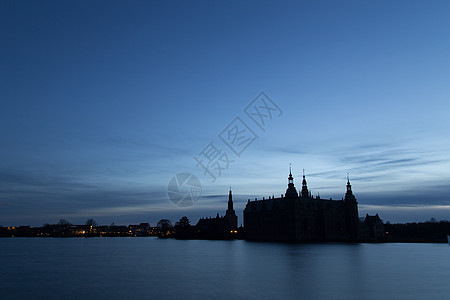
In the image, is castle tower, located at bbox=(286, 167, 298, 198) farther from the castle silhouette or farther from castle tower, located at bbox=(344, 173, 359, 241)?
castle tower, located at bbox=(344, 173, 359, 241)

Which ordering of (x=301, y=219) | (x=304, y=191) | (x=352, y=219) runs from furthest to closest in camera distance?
1. (x=304, y=191)
2. (x=352, y=219)
3. (x=301, y=219)

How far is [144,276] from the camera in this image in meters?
44.5

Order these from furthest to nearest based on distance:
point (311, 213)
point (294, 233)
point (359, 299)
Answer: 1. point (311, 213)
2. point (294, 233)
3. point (359, 299)

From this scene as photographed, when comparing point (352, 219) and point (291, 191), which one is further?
point (352, 219)

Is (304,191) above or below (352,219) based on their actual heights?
above

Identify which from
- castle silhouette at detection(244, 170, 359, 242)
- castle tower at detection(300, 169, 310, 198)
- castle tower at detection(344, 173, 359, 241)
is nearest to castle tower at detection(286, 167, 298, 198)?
castle silhouette at detection(244, 170, 359, 242)

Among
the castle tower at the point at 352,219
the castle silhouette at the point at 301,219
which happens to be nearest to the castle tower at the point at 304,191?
the castle silhouette at the point at 301,219

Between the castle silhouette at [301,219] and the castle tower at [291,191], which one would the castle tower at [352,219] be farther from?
the castle tower at [291,191]

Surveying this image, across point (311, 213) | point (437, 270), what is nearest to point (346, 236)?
point (311, 213)

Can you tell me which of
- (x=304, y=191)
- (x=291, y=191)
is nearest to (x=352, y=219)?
(x=304, y=191)

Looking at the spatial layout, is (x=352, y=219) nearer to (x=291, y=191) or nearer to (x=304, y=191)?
(x=304, y=191)

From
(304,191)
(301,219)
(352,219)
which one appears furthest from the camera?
(304,191)

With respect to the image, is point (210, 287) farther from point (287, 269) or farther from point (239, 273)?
point (287, 269)

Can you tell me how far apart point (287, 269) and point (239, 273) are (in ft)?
23.1
